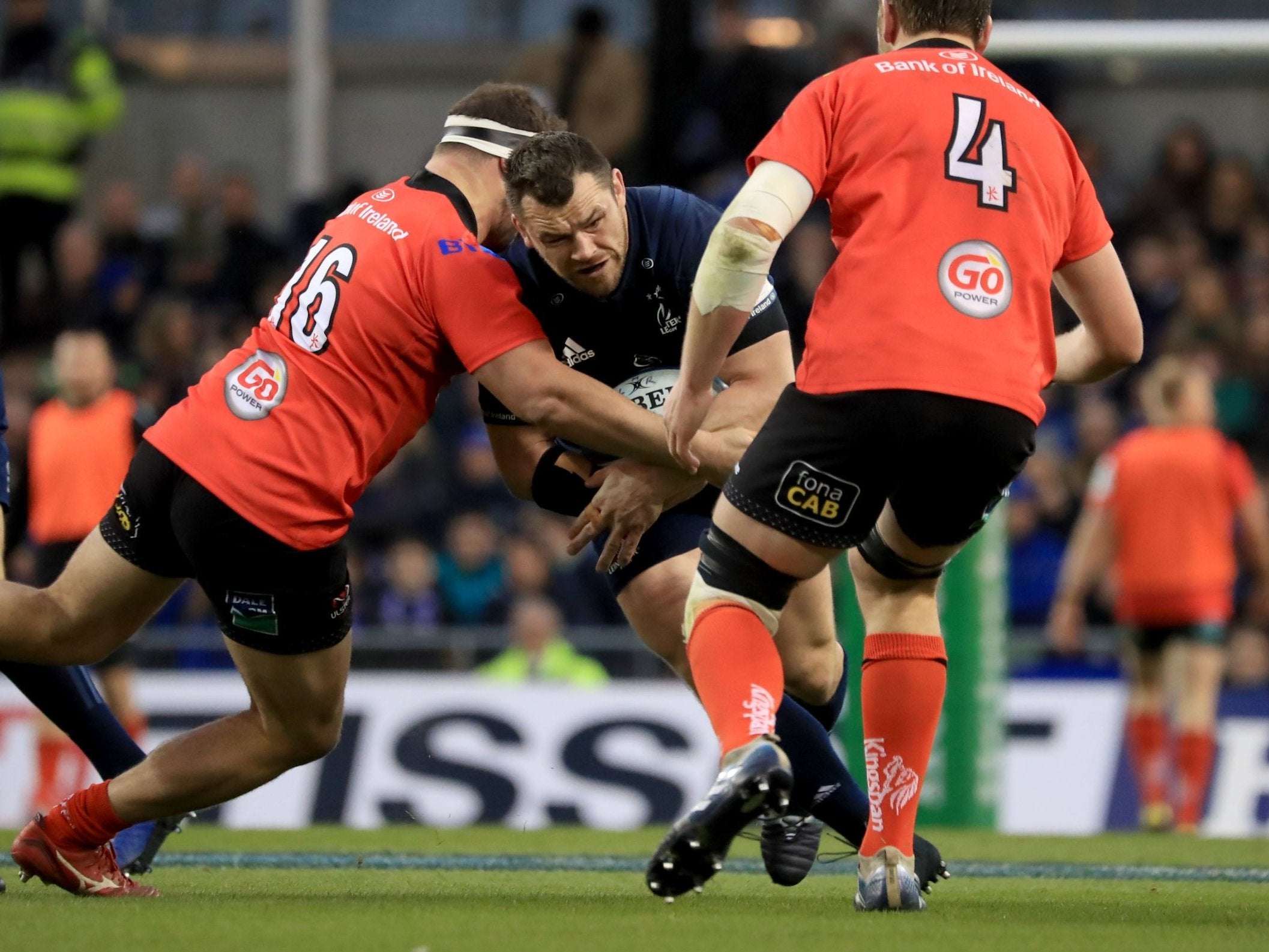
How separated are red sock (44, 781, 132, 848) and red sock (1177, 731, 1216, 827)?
6290 mm

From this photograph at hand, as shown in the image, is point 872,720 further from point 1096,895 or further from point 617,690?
point 617,690

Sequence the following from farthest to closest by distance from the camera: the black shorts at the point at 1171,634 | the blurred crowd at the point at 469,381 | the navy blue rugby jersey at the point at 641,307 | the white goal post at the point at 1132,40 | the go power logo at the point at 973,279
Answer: the blurred crowd at the point at 469,381
the white goal post at the point at 1132,40
the black shorts at the point at 1171,634
the navy blue rugby jersey at the point at 641,307
the go power logo at the point at 973,279

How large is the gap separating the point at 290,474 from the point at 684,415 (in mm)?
977

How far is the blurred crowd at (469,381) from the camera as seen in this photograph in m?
12.1

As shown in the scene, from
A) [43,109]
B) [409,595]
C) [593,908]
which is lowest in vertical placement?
[409,595]

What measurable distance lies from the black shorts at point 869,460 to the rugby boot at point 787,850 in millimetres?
1061

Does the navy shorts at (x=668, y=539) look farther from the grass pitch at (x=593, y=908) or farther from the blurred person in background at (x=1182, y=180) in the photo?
the blurred person in background at (x=1182, y=180)

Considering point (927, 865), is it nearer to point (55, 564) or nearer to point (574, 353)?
point (574, 353)

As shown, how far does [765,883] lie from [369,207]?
2.24 meters

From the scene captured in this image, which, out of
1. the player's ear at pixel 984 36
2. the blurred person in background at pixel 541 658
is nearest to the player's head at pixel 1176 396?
the blurred person in background at pixel 541 658

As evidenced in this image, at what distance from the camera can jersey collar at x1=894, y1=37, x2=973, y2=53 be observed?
4656mm

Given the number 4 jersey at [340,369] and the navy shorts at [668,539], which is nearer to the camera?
the number 4 jersey at [340,369]

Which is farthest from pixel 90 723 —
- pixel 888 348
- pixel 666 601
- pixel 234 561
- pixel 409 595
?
pixel 409 595

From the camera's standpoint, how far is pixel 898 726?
470 cm
